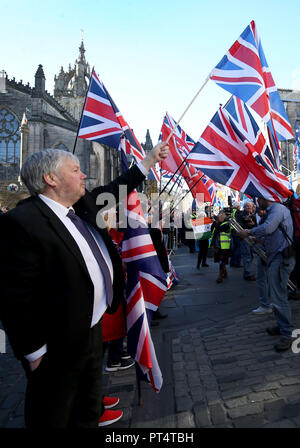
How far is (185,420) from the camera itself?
250cm

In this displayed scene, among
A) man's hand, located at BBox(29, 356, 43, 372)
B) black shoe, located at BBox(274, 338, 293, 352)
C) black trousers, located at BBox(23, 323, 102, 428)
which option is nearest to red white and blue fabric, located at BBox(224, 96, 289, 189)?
black shoe, located at BBox(274, 338, 293, 352)

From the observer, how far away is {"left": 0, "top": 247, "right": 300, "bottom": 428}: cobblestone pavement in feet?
8.26

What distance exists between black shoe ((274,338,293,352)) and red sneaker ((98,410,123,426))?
2.16 m

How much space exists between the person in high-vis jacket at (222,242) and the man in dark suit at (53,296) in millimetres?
6830

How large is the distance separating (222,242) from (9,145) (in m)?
33.7

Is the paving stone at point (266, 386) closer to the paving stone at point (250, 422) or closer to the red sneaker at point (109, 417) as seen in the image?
the paving stone at point (250, 422)

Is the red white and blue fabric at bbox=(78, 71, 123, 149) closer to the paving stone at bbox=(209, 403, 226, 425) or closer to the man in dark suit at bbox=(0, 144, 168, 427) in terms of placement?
the man in dark suit at bbox=(0, 144, 168, 427)

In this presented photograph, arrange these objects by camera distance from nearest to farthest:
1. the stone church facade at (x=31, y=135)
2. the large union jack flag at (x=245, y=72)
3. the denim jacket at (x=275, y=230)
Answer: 1. the denim jacket at (x=275, y=230)
2. the large union jack flag at (x=245, y=72)
3. the stone church facade at (x=31, y=135)

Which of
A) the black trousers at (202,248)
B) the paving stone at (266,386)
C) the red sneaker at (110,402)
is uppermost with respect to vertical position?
the paving stone at (266,386)

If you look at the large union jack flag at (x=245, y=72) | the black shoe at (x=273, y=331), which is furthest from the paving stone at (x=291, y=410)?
the large union jack flag at (x=245, y=72)

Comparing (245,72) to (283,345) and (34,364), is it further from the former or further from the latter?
(34,364)

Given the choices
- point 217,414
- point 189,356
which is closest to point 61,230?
point 217,414

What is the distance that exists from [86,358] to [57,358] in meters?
0.20

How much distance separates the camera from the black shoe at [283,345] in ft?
12.2
